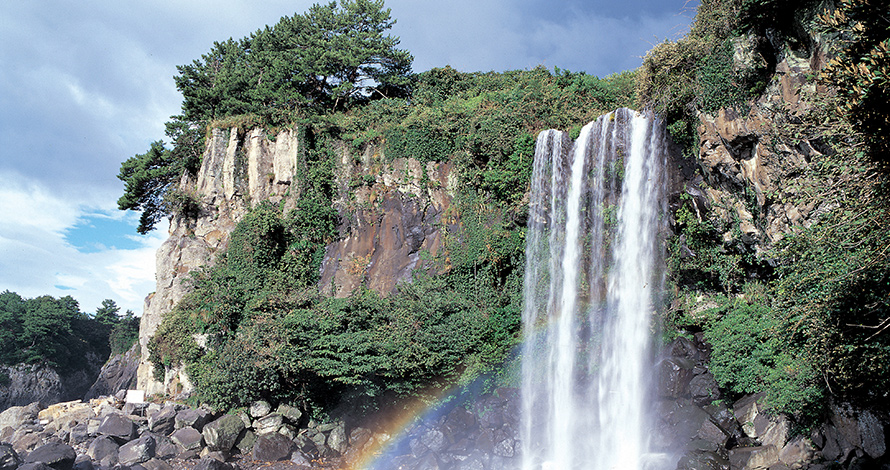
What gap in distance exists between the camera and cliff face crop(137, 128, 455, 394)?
750 inches

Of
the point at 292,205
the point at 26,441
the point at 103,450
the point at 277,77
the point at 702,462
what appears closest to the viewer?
the point at 702,462

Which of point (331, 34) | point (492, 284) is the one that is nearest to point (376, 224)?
point (492, 284)

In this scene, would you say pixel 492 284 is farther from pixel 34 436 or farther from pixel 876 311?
pixel 34 436

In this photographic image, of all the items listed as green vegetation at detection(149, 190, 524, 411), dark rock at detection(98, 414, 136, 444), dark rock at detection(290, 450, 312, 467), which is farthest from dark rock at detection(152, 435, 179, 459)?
dark rock at detection(290, 450, 312, 467)

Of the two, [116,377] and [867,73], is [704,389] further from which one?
[116,377]

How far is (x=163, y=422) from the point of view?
53.4 feet

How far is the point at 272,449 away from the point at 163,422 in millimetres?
4264

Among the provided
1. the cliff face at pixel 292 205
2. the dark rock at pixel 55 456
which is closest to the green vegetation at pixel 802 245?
the cliff face at pixel 292 205

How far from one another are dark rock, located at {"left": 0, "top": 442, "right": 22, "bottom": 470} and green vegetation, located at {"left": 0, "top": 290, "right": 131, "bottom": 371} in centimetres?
3288

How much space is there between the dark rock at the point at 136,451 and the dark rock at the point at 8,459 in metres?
2.34

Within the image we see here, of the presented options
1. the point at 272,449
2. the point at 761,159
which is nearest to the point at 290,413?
the point at 272,449

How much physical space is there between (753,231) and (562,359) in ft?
19.5

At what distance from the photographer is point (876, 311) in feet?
24.8

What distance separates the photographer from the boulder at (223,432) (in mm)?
14961
